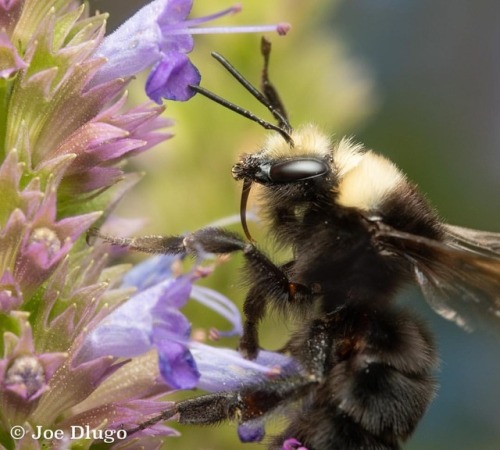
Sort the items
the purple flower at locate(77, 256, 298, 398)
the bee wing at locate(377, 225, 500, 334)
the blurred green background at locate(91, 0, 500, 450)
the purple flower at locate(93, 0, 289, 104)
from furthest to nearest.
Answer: the blurred green background at locate(91, 0, 500, 450), the purple flower at locate(93, 0, 289, 104), the bee wing at locate(377, 225, 500, 334), the purple flower at locate(77, 256, 298, 398)

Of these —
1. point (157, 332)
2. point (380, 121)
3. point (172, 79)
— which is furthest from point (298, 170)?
point (380, 121)

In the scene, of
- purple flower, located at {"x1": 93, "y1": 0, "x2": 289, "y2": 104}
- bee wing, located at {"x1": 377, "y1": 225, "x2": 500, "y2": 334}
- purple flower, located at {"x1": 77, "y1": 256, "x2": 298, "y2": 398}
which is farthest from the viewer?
purple flower, located at {"x1": 93, "y1": 0, "x2": 289, "y2": 104}

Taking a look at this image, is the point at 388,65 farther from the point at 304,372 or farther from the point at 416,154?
the point at 304,372

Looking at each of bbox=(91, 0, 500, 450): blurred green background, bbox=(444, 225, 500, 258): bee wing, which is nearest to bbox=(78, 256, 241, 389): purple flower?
bbox=(91, 0, 500, 450): blurred green background

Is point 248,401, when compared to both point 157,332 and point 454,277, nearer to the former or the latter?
point 157,332

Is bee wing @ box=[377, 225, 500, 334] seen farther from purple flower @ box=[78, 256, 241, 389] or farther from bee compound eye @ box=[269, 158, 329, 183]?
purple flower @ box=[78, 256, 241, 389]

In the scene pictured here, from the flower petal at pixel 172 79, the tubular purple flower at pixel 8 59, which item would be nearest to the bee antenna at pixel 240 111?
the flower petal at pixel 172 79
